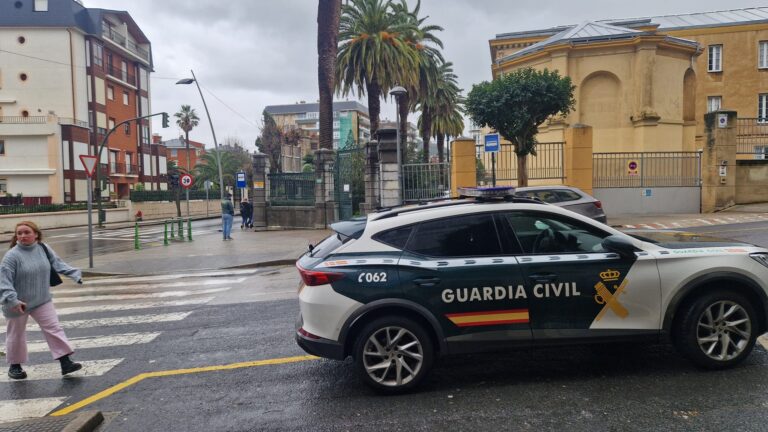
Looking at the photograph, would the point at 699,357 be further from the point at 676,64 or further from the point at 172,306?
the point at 676,64

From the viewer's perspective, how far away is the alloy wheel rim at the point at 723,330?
4.39 meters

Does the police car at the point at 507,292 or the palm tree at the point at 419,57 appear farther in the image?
the palm tree at the point at 419,57

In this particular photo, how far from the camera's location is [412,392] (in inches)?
169

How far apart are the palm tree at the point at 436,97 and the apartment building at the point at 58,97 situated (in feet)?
97.4

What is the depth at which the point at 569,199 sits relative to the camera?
42.6 feet

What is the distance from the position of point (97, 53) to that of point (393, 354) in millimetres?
54116

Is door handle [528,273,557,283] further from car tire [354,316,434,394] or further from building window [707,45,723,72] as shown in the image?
building window [707,45,723,72]

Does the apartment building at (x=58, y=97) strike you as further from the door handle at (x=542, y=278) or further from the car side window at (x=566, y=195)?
the door handle at (x=542, y=278)

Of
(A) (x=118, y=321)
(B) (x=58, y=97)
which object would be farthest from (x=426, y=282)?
(B) (x=58, y=97)

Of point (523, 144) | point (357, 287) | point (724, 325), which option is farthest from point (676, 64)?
point (357, 287)

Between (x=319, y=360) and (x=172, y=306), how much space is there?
4280mm

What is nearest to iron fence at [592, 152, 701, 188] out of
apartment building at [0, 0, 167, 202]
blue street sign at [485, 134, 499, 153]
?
blue street sign at [485, 134, 499, 153]

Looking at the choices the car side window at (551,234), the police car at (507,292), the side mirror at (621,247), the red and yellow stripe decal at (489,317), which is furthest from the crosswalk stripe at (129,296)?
the side mirror at (621,247)

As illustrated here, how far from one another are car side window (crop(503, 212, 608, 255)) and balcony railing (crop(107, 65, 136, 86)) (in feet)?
182
